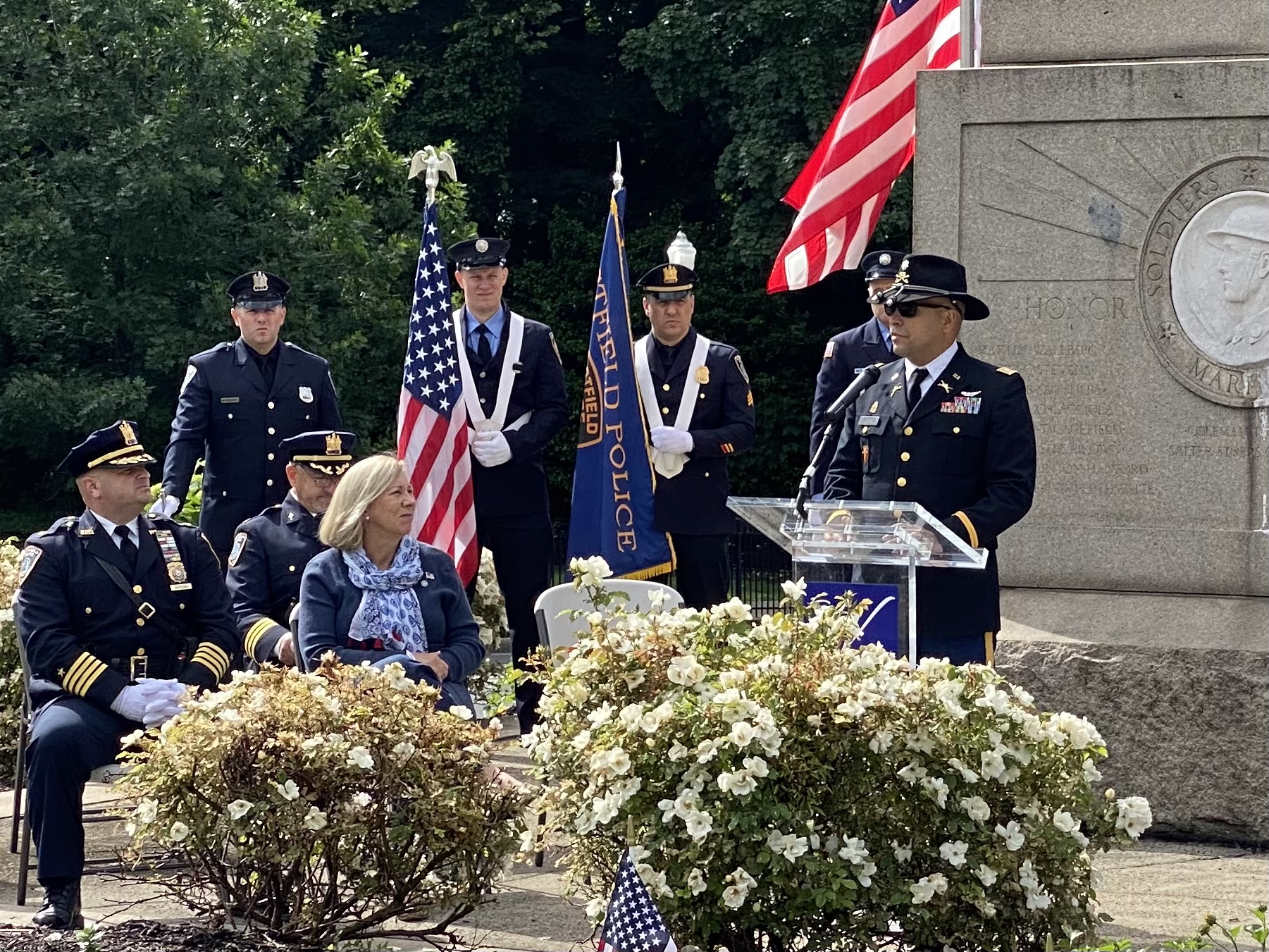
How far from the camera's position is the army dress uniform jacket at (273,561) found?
7.55 metres

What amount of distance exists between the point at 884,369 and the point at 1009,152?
4.77ft

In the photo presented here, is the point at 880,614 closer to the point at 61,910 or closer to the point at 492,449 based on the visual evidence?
the point at 61,910

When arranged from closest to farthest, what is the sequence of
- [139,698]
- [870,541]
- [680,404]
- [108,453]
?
[870,541] < [139,698] < [108,453] < [680,404]

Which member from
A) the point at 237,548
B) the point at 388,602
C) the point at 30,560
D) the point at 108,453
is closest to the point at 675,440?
the point at 237,548

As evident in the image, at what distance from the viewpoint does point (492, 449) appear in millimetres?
8656

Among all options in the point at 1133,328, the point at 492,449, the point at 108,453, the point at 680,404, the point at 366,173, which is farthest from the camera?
the point at 366,173

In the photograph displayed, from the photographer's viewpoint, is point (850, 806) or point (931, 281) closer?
point (850, 806)

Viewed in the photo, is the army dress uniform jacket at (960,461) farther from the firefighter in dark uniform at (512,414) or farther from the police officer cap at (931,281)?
the firefighter in dark uniform at (512,414)

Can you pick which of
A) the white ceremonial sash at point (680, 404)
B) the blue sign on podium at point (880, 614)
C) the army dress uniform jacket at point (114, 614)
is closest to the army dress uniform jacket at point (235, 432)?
the white ceremonial sash at point (680, 404)

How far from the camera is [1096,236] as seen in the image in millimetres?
7516

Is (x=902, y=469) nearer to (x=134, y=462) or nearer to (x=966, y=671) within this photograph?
(x=966, y=671)

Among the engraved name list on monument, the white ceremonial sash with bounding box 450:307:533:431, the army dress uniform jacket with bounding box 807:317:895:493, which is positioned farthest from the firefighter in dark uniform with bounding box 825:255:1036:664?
the white ceremonial sash with bounding box 450:307:533:431

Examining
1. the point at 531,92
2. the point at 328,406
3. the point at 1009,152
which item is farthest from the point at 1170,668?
the point at 531,92

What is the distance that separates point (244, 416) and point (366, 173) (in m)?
16.9
